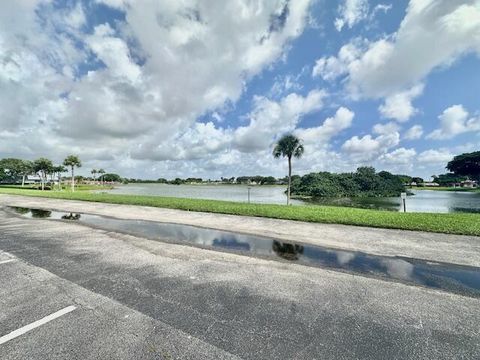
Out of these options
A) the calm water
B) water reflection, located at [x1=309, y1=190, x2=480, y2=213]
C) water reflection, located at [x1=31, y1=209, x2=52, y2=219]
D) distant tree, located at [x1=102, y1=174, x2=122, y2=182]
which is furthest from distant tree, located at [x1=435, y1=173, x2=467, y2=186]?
distant tree, located at [x1=102, y1=174, x2=122, y2=182]

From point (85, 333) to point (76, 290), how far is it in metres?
1.54

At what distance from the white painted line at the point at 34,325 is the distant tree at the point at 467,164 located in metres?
117

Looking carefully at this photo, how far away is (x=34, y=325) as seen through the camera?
3270 mm

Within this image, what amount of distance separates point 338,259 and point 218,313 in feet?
13.2

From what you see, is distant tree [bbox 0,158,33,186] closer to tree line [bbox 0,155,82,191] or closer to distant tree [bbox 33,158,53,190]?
tree line [bbox 0,155,82,191]

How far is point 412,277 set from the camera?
518 cm

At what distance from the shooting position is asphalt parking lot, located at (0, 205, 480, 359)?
284 cm

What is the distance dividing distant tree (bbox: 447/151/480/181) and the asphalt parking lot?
113557mm

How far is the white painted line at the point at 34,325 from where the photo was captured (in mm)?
3024

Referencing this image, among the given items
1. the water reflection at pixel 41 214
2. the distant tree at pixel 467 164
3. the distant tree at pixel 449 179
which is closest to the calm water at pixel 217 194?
the water reflection at pixel 41 214

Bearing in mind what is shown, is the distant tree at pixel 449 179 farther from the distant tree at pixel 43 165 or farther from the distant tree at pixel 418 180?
the distant tree at pixel 43 165

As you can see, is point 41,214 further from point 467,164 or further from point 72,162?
point 467,164

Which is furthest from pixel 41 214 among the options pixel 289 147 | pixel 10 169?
pixel 10 169

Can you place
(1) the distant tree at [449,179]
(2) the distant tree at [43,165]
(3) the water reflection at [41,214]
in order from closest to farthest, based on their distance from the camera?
(3) the water reflection at [41,214]
(2) the distant tree at [43,165]
(1) the distant tree at [449,179]
